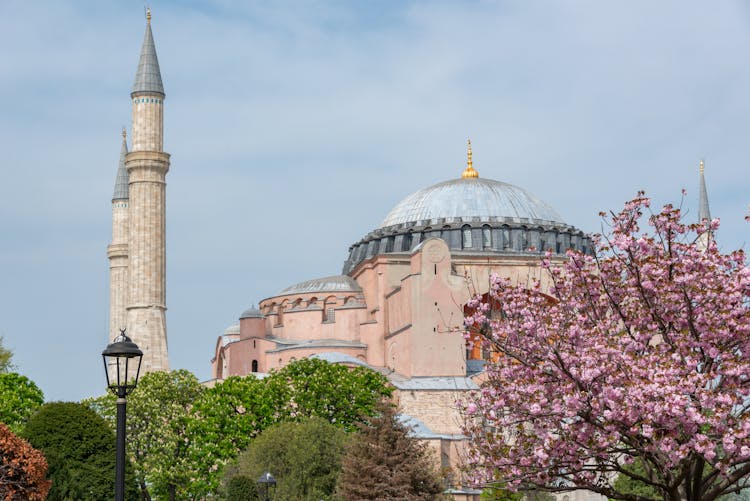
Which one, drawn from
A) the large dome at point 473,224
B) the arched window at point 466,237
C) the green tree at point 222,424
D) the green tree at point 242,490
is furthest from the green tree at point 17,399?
the arched window at point 466,237

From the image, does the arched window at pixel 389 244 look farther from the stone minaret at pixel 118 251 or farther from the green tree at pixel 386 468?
the green tree at pixel 386 468

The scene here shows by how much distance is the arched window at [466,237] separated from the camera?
67.7 meters

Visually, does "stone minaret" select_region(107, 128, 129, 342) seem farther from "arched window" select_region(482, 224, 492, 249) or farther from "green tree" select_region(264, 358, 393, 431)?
"green tree" select_region(264, 358, 393, 431)

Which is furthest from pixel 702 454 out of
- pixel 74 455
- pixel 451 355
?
pixel 451 355

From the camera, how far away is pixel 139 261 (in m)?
62.3

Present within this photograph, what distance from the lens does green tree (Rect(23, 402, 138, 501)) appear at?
26594 millimetres

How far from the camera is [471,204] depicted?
7069 centimetres

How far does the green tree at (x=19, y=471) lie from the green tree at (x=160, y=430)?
20686 millimetres

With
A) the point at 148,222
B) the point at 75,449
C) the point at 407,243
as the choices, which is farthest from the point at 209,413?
the point at 407,243

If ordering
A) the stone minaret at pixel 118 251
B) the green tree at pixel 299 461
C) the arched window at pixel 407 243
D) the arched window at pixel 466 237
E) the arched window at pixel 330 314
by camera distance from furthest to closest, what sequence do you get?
the stone minaret at pixel 118 251
the arched window at pixel 407 243
the arched window at pixel 466 237
the arched window at pixel 330 314
the green tree at pixel 299 461

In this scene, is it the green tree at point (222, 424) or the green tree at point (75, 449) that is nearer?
the green tree at point (75, 449)

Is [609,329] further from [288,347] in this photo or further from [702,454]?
[288,347]

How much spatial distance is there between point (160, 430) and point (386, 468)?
51.6 ft

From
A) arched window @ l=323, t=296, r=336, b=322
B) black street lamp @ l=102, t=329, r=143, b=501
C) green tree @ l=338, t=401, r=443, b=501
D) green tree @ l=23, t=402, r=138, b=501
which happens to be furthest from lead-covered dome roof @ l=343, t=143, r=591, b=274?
black street lamp @ l=102, t=329, r=143, b=501
